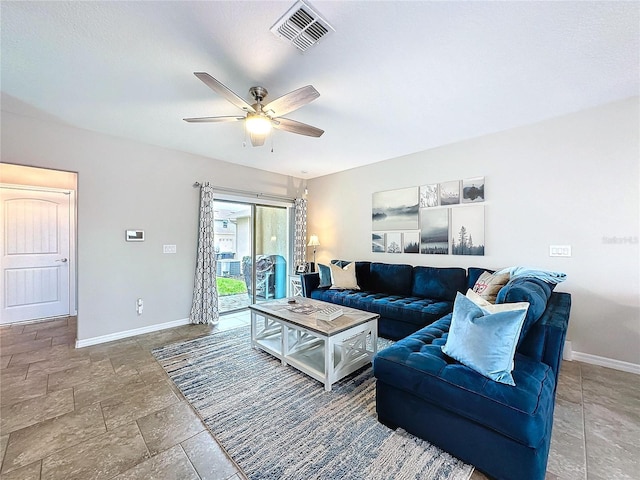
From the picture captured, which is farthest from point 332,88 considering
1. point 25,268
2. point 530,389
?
point 25,268

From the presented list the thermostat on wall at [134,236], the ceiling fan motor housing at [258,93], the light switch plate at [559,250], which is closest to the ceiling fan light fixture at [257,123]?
the ceiling fan motor housing at [258,93]

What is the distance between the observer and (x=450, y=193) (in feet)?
11.8

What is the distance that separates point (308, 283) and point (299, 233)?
1409mm

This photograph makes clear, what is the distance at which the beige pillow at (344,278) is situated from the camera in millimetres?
4078

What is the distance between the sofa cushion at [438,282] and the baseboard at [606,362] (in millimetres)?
1246

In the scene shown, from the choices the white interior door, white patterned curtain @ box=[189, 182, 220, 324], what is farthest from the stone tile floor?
the white interior door

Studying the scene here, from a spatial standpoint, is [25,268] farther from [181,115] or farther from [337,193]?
[337,193]

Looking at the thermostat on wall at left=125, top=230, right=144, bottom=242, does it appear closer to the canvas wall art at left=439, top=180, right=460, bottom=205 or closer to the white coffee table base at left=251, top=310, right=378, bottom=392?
the white coffee table base at left=251, top=310, right=378, bottom=392

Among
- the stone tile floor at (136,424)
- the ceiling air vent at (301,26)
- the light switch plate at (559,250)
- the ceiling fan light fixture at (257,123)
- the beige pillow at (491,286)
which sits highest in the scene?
the ceiling air vent at (301,26)

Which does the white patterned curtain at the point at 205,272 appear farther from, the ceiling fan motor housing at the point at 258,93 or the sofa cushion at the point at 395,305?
the ceiling fan motor housing at the point at 258,93

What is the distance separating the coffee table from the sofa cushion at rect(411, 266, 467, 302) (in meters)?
1.18

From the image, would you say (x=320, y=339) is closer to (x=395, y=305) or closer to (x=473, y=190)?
(x=395, y=305)

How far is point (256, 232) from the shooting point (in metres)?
4.91

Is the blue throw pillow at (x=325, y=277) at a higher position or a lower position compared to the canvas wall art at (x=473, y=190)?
lower
